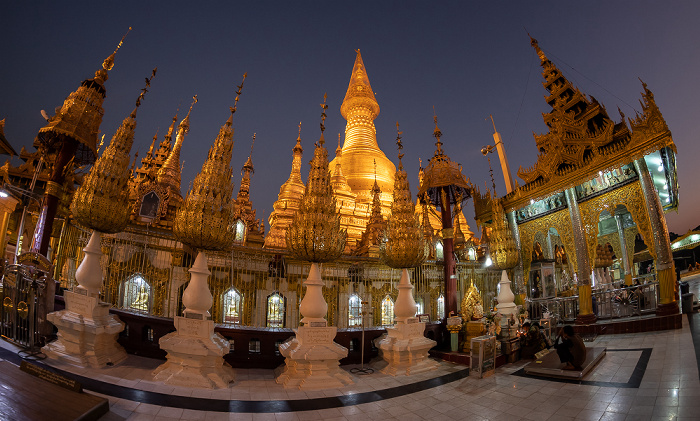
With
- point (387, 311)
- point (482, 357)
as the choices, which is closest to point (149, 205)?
point (387, 311)

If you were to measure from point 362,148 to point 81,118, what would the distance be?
2309 centimetres

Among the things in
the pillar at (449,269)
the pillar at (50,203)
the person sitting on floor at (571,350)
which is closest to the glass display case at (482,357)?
the person sitting on floor at (571,350)

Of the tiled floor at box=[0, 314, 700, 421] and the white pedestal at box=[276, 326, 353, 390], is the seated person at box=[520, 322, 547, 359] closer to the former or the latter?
the tiled floor at box=[0, 314, 700, 421]

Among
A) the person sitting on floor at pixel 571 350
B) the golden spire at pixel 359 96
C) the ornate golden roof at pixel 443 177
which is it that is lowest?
the person sitting on floor at pixel 571 350

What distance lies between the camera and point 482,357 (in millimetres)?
5887

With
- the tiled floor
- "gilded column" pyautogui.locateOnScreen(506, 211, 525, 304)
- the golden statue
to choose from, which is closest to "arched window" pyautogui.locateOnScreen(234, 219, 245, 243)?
the golden statue

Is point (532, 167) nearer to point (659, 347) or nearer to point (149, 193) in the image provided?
point (659, 347)

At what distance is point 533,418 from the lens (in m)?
3.87

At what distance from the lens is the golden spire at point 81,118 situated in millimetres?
8352

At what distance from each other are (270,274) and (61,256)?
17.2ft

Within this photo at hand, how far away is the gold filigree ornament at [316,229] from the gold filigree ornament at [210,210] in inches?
48.5

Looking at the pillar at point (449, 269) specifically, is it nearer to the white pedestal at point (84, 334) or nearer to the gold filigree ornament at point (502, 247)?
the gold filigree ornament at point (502, 247)

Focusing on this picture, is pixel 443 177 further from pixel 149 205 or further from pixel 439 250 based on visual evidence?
pixel 149 205

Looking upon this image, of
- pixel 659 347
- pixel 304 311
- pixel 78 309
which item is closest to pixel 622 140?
pixel 659 347
